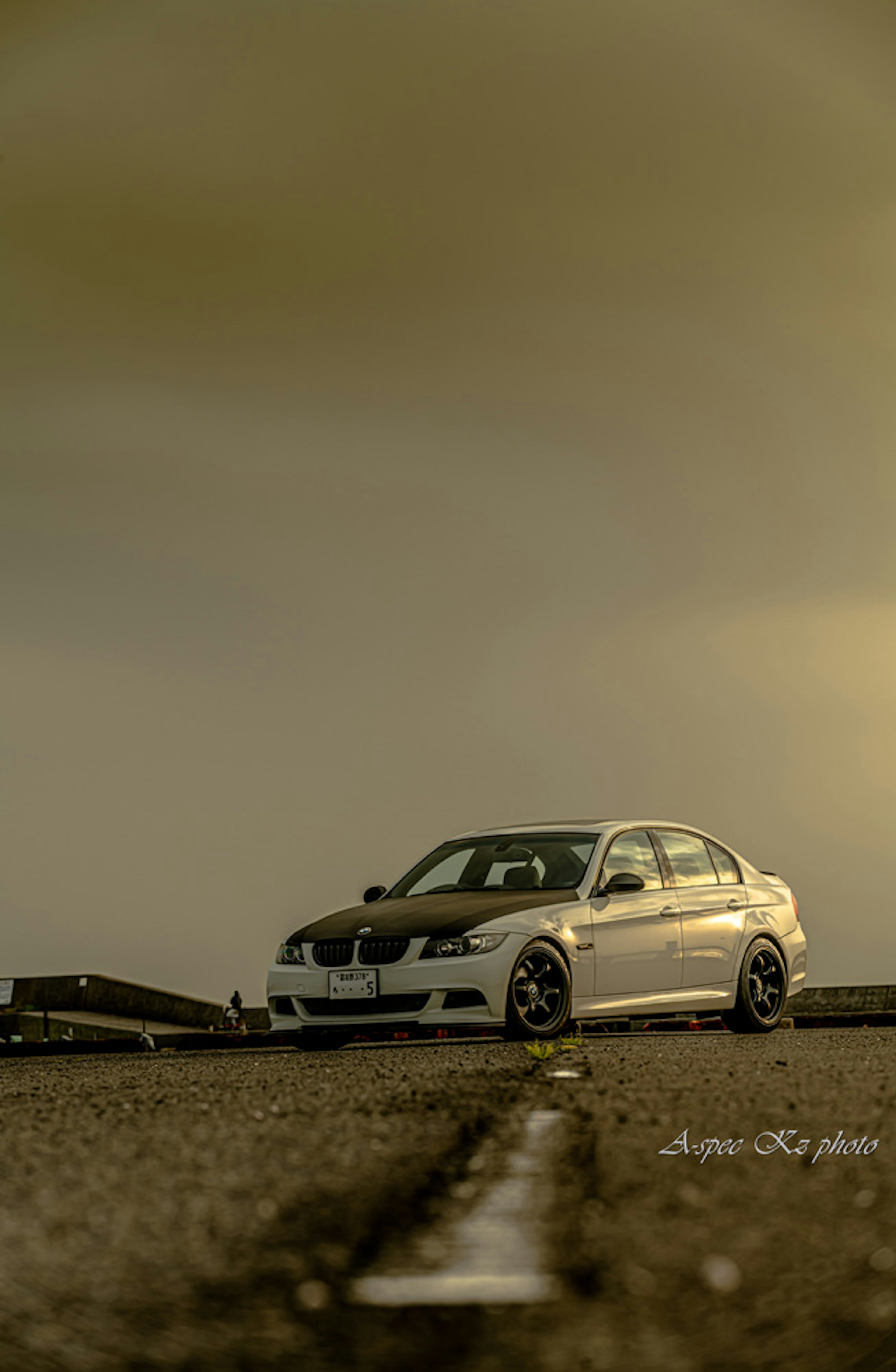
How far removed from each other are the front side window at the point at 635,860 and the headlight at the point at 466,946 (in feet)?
4.42

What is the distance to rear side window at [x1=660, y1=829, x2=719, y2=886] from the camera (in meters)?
10.2

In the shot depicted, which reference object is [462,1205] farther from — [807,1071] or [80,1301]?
[807,1071]

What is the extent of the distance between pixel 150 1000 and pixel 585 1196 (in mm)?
21803

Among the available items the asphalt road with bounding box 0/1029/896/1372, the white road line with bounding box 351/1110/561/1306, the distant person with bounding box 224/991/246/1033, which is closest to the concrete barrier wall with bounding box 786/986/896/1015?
the distant person with bounding box 224/991/246/1033

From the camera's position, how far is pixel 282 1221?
2.67m

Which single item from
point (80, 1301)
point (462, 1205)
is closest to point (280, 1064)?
→ point (462, 1205)

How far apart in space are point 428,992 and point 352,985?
0.55 meters

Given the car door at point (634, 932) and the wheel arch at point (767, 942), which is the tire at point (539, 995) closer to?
the car door at point (634, 932)

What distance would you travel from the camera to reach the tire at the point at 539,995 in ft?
28.1

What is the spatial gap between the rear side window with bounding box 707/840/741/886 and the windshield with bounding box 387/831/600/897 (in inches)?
48.7

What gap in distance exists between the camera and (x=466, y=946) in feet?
28.0

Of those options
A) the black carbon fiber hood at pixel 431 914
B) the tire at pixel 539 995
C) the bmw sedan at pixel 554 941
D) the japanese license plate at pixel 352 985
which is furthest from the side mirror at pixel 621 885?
the japanese license plate at pixel 352 985

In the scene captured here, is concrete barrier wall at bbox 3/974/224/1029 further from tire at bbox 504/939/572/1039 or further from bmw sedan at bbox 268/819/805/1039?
tire at bbox 504/939/572/1039

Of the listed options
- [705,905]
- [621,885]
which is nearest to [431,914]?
[621,885]
